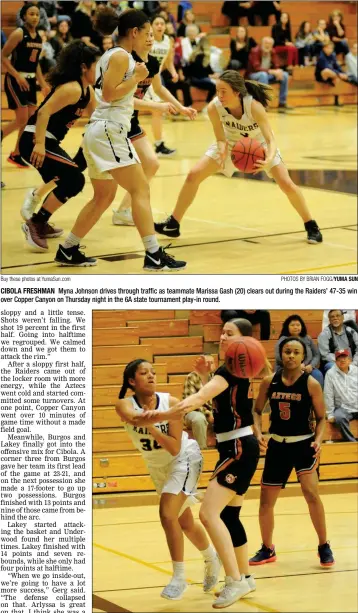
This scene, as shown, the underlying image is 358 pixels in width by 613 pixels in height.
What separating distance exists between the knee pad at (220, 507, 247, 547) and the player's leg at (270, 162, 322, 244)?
11.2 feet

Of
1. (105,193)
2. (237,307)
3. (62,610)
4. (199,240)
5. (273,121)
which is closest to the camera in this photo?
(62,610)

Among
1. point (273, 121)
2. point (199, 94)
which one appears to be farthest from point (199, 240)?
point (199, 94)

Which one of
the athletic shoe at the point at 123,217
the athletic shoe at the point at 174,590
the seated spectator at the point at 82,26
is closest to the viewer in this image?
the athletic shoe at the point at 174,590

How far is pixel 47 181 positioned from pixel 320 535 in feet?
11.4

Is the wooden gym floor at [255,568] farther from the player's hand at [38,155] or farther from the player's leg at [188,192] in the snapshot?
the player's hand at [38,155]

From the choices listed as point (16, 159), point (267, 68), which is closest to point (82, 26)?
point (267, 68)

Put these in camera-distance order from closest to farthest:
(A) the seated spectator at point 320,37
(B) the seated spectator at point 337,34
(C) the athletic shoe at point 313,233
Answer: (C) the athletic shoe at point 313,233
(A) the seated spectator at point 320,37
(B) the seated spectator at point 337,34

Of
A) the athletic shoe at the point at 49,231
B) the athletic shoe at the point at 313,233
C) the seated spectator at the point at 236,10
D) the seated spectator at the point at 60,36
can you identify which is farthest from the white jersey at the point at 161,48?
the seated spectator at the point at 236,10

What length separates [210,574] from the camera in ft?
17.1

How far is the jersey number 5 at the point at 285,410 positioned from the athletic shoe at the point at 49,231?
9.98 ft

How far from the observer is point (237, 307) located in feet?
18.3

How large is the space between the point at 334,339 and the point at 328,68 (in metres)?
14.2

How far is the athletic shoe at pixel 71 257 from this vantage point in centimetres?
729

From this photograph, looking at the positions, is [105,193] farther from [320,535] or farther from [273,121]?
[273,121]
